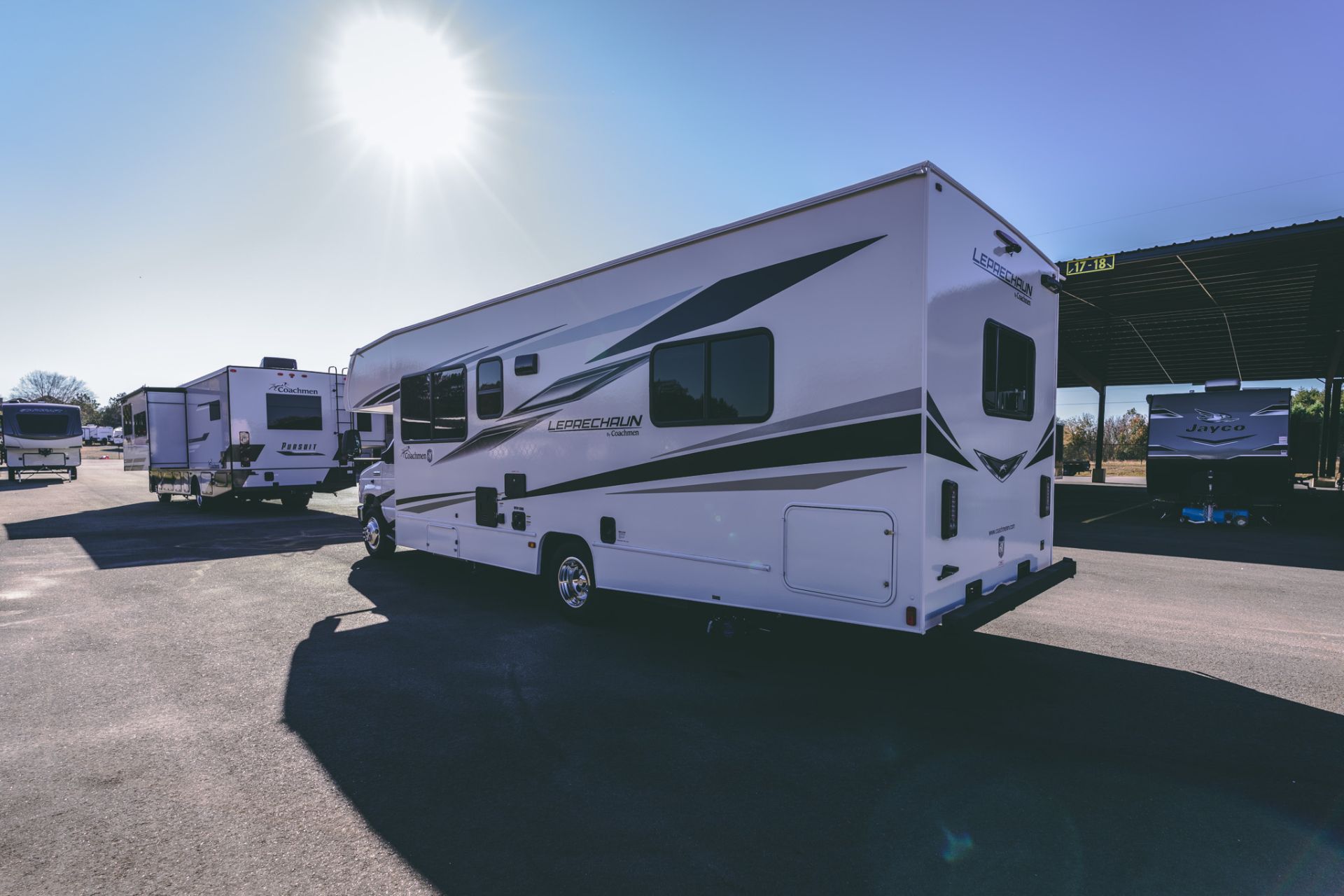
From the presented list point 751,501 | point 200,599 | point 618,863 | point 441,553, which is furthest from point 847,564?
point 200,599

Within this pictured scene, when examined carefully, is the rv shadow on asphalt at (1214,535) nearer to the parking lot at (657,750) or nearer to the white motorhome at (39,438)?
the parking lot at (657,750)

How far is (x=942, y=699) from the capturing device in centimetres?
459

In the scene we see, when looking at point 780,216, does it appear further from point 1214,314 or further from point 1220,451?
point 1214,314

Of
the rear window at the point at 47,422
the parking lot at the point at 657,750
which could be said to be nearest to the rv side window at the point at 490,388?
the parking lot at the point at 657,750

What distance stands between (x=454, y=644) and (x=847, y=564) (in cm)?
350

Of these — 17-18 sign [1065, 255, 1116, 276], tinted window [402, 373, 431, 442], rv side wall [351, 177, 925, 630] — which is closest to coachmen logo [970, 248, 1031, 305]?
rv side wall [351, 177, 925, 630]

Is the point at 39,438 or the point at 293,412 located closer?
the point at 293,412

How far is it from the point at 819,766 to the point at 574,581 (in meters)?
3.36

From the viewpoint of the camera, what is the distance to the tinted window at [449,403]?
25.5ft

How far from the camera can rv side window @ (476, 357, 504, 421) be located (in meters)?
7.20

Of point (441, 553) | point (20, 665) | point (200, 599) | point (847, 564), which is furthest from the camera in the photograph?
point (441, 553)

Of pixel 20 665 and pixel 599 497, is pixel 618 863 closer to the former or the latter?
pixel 599 497

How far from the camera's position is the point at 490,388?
289 inches

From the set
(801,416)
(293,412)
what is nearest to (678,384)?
(801,416)
